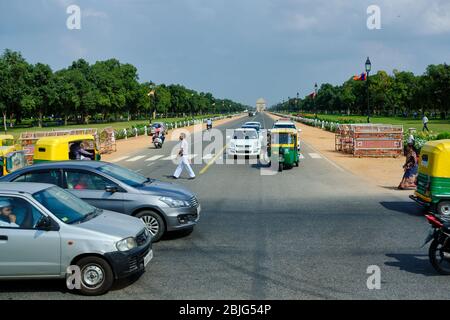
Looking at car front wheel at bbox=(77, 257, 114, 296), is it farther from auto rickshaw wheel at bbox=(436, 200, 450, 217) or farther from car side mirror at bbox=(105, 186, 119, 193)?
auto rickshaw wheel at bbox=(436, 200, 450, 217)

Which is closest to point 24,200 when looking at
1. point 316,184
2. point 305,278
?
point 305,278

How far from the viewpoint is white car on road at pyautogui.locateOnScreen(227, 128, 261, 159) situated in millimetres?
25797

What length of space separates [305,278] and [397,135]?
782 inches

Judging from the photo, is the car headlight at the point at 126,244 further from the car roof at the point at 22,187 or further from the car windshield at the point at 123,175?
the car windshield at the point at 123,175

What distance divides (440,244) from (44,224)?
5.93m

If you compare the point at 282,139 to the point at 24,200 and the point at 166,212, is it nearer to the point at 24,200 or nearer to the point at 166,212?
the point at 166,212

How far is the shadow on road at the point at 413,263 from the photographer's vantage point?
7.66m

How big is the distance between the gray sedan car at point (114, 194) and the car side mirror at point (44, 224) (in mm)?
2524

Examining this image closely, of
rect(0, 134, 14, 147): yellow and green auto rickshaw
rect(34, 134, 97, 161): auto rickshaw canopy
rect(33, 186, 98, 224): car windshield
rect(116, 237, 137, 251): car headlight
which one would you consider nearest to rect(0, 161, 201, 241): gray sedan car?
rect(33, 186, 98, 224): car windshield

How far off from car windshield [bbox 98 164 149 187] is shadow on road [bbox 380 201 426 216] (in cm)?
661

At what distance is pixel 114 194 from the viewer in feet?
30.7

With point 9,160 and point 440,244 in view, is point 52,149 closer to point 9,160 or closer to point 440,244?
point 9,160

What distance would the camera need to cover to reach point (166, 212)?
935cm

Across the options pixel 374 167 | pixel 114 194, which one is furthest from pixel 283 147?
pixel 114 194
